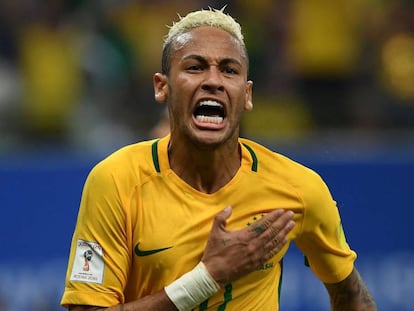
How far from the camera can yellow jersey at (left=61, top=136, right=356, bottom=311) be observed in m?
4.76

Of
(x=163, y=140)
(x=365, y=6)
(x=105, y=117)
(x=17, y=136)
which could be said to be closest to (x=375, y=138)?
(x=365, y=6)

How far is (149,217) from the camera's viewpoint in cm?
483

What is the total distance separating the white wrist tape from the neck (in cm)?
48

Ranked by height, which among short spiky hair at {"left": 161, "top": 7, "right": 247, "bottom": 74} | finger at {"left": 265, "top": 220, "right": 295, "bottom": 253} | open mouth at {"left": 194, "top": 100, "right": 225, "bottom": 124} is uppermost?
short spiky hair at {"left": 161, "top": 7, "right": 247, "bottom": 74}

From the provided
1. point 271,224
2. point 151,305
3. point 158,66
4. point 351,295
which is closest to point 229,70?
point 271,224

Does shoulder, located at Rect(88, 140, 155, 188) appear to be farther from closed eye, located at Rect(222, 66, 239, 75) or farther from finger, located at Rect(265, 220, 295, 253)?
finger, located at Rect(265, 220, 295, 253)

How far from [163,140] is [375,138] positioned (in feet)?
19.5

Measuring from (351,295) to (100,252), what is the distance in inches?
52.4

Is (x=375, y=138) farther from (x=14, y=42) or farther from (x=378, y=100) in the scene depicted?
(x=14, y=42)

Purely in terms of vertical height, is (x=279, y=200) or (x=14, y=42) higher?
(x=14, y=42)

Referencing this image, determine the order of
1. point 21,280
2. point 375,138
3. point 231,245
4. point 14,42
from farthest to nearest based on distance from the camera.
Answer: point 14,42, point 375,138, point 21,280, point 231,245

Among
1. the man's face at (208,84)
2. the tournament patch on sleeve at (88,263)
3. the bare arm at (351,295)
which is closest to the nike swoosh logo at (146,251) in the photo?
the tournament patch on sleeve at (88,263)

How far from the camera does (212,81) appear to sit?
192 inches

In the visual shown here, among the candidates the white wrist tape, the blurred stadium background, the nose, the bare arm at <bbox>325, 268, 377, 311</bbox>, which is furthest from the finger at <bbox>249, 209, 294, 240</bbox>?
the blurred stadium background
